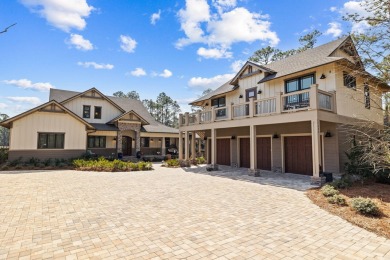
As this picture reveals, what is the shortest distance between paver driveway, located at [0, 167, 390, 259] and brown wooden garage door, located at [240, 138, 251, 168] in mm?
8403

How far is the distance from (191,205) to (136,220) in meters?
1.99

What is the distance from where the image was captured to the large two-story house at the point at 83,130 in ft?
58.1

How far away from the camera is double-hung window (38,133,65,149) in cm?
1830

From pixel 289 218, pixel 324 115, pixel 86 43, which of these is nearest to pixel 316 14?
pixel 324 115

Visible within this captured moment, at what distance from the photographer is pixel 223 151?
19.2 m

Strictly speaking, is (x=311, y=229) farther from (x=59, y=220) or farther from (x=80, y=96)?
(x=80, y=96)

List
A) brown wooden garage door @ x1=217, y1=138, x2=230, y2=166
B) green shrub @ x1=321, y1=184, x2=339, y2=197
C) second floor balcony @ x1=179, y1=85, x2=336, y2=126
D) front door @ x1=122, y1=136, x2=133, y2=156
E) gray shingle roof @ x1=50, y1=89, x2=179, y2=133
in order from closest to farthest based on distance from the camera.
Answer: green shrub @ x1=321, y1=184, x2=339, y2=197
second floor balcony @ x1=179, y1=85, x2=336, y2=126
brown wooden garage door @ x1=217, y1=138, x2=230, y2=166
gray shingle roof @ x1=50, y1=89, x2=179, y2=133
front door @ x1=122, y1=136, x2=133, y2=156

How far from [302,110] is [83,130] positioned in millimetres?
18101

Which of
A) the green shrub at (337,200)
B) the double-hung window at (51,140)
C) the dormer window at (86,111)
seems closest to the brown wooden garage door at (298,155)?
the green shrub at (337,200)

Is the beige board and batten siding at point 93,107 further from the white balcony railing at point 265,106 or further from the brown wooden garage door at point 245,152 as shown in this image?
the white balcony railing at point 265,106

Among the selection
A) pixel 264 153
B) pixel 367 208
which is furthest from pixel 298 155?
pixel 367 208

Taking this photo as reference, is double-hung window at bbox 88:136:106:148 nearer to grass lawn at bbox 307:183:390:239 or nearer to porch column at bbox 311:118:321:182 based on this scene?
porch column at bbox 311:118:321:182

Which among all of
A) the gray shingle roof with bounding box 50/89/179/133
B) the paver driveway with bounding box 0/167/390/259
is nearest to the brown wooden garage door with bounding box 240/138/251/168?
the paver driveway with bounding box 0/167/390/259

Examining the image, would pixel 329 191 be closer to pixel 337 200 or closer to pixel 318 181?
pixel 337 200
